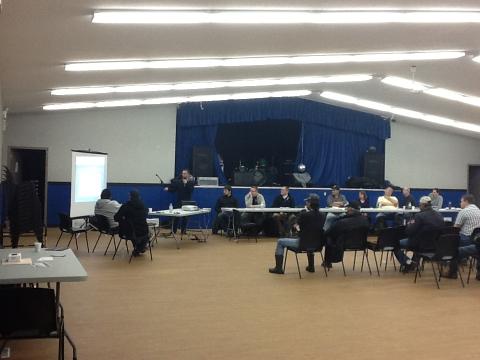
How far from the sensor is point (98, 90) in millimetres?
9586

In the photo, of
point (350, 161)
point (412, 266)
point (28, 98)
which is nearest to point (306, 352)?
point (412, 266)

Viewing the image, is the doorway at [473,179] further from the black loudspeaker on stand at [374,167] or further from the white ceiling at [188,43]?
the white ceiling at [188,43]

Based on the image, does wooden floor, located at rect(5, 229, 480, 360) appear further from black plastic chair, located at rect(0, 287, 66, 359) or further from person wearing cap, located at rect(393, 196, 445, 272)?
black plastic chair, located at rect(0, 287, 66, 359)

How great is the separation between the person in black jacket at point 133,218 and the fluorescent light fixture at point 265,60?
1999 millimetres

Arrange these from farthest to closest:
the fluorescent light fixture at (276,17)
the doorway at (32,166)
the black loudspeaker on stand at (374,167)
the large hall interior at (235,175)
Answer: the black loudspeaker on stand at (374,167) < the doorway at (32,166) < the fluorescent light fixture at (276,17) < the large hall interior at (235,175)

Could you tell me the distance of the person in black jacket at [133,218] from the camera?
769 centimetres

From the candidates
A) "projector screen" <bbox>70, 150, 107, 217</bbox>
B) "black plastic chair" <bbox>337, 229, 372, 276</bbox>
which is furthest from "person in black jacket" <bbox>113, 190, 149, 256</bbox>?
"black plastic chair" <bbox>337, 229, 372, 276</bbox>

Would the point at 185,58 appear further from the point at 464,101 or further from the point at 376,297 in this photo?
the point at 464,101

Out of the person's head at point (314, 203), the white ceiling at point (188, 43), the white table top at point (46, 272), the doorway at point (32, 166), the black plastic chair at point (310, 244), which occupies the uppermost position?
the white ceiling at point (188, 43)

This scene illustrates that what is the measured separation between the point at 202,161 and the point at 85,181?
4286 mm

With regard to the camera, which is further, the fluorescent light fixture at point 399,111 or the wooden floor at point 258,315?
the fluorescent light fixture at point 399,111

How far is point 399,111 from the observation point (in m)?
13.8

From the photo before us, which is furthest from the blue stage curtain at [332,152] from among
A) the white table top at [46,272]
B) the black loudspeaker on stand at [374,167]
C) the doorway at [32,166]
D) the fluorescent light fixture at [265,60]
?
the white table top at [46,272]

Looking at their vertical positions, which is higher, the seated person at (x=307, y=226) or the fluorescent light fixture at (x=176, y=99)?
the fluorescent light fixture at (x=176, y=99)
